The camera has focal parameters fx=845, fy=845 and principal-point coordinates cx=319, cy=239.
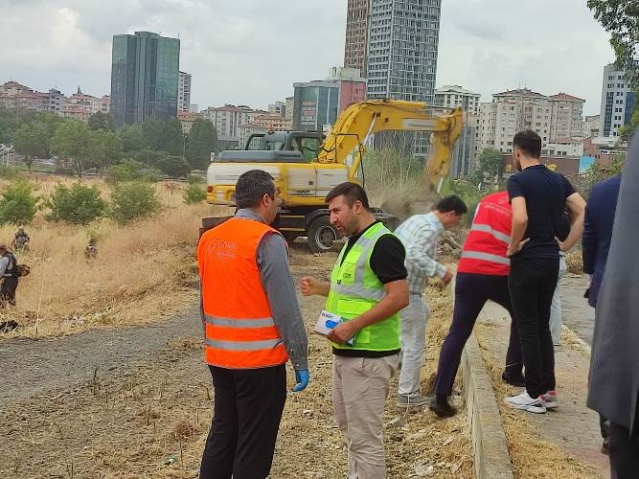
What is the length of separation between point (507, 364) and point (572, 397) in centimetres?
55

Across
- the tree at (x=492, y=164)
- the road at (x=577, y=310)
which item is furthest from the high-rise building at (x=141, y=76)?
the road at (x=577, y=310)

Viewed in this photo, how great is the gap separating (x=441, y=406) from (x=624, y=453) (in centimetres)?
398

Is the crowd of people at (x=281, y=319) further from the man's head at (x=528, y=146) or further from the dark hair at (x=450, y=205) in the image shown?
the dark hair at (x=450, y=205)

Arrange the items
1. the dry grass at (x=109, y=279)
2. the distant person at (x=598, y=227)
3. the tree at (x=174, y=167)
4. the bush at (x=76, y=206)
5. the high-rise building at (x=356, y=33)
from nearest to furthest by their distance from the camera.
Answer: the distant person at (x=598, y=227) → the dry grass at (x=109, y=279) → the bush at (x=76, y=206) → the tree at (x=174, y=167) → the high-rise building at (x=356, y=33)

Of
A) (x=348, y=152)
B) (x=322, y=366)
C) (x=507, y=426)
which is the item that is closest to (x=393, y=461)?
(x=507, y=426)

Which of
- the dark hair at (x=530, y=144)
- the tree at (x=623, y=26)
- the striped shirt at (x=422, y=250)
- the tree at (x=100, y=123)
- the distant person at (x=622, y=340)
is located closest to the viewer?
the distant person at (x=622, y=340)

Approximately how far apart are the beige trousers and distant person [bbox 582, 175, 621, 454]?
1.25 meters

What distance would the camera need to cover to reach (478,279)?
5.84 meters

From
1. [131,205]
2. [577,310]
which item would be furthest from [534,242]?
[131,205]

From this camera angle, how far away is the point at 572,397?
20.6ft

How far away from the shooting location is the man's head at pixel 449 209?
625cm

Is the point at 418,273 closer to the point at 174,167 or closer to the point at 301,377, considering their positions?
the point at 301,377

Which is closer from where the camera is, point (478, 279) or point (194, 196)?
point (478, 279)

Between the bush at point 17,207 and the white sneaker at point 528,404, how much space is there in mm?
27262
